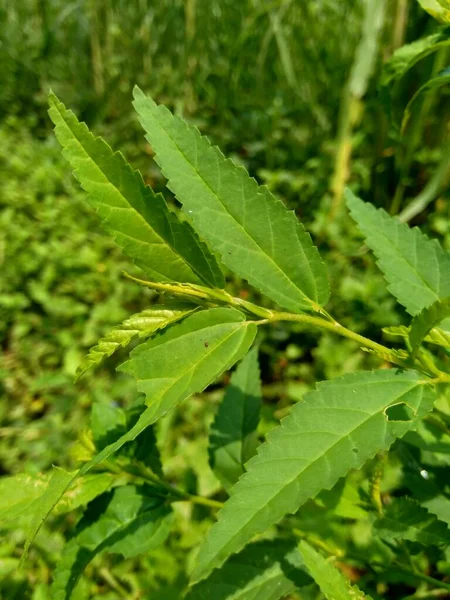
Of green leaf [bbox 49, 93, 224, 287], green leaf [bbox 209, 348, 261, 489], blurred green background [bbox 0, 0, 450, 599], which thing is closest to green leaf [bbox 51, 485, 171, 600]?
green leaf [bbox 209, 348, 261, 489]

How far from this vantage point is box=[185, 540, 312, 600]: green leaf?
2.61 feet

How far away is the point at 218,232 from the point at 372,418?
0.88ft

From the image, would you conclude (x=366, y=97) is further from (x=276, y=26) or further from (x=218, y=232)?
(x=218, y=232)

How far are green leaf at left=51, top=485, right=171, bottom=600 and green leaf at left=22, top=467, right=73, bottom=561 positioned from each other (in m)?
0.22

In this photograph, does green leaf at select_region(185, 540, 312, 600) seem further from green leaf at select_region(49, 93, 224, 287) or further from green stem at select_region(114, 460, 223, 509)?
green leaf at select_region(49, 93, 224, 287)

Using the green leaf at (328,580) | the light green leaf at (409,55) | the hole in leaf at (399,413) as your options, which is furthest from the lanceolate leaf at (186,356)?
the light green leaf at (409,55)

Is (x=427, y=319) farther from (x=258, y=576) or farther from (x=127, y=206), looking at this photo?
(x=258, y=576)

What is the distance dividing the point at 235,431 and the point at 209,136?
8.65 feet

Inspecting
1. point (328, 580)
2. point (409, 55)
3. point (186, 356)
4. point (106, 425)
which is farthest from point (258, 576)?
point (409, 55)

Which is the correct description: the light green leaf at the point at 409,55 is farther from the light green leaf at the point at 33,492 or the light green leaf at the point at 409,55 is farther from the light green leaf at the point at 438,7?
the light green leaf at the point at 33,492

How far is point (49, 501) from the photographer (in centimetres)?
55

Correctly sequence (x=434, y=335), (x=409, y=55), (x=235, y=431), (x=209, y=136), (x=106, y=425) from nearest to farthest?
(x=434, y=335)
(x=409, y=55)
(x=106, y=425)
(x=235, y=431)
(x=209, y=136)

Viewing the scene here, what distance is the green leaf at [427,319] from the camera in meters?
0.51

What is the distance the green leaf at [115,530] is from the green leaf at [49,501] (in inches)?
8.6
